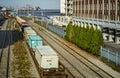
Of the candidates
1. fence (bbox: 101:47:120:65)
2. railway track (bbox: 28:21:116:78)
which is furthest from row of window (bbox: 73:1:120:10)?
fence (bbox: 101:47:120:65)

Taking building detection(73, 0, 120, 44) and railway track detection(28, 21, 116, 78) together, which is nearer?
railway track detection(28, 21, 116, 78)

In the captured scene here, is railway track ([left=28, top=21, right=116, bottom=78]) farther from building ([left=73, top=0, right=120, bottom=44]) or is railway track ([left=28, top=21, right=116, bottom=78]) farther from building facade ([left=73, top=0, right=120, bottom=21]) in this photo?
building facade ([left=73, top=0, right=120, bottom=21])

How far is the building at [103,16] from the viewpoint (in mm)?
62969

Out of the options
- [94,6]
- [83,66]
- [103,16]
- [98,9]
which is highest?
[94,6]

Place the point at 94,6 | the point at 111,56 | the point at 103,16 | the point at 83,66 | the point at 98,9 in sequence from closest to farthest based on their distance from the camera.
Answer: the point at 83,66
the point at 111,56
the point at 103,16
the point at 98,9
the point at 94,6

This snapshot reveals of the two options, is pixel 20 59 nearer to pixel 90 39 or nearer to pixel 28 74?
pixel 28 74

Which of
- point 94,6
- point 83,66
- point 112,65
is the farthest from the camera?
point 94,6

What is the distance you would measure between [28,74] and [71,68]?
6.43m

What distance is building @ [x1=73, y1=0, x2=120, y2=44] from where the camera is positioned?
207 ft

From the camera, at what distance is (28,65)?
3756 centimetres

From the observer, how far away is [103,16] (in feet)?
233

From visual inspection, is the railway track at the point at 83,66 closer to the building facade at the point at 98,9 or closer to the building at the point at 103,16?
the building at the point at 103,16

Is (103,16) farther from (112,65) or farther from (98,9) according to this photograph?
(112,65)

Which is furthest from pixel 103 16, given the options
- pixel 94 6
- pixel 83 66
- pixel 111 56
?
pixel 83 66
